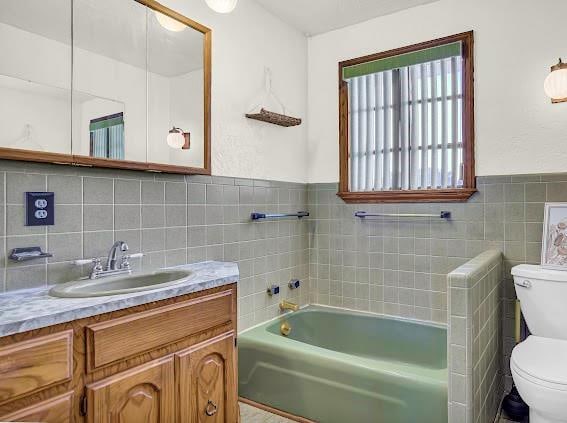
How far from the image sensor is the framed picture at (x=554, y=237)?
2264 mm

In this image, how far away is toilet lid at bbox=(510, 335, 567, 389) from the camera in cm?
168

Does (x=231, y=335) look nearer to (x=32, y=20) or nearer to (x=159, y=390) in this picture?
(x=159, y=390)

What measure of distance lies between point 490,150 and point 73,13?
245cm

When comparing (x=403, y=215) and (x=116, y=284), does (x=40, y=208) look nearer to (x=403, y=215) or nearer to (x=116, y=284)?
(x=116, y=284)

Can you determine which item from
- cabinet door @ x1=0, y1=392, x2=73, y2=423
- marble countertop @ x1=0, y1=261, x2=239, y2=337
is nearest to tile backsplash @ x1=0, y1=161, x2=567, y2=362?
marble countertop @ x1=0, y1=261, x2=239, y2=337

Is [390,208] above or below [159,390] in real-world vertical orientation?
above

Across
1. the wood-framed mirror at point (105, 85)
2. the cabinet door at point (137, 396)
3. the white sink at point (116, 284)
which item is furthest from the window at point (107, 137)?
the cabinet door at point (137, 396)

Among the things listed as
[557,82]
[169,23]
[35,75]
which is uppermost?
[169,23]

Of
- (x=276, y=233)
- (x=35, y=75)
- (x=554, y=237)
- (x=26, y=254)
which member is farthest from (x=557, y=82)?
(x=26, y=254)

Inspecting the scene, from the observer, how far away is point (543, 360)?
185cm

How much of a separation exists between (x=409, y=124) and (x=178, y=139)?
168cm

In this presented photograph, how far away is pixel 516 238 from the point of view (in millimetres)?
2457

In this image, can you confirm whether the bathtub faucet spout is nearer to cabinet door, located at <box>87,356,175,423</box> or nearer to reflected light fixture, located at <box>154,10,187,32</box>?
cabinet door, located at <box>87,356,175,423</box>

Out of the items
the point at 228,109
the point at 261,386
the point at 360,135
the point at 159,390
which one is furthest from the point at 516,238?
the point at 159,390
